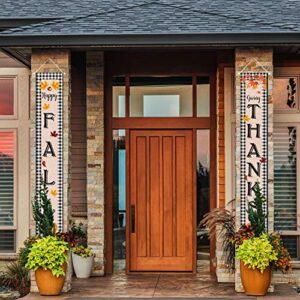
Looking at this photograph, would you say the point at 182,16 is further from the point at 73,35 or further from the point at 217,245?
the point at 217,245

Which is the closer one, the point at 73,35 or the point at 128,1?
the point at 73,35

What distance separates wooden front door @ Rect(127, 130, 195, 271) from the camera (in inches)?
500

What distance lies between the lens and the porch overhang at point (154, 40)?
10289mm

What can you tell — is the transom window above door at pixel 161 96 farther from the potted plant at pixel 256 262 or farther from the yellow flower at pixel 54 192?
the potted plant at pixel 256 262

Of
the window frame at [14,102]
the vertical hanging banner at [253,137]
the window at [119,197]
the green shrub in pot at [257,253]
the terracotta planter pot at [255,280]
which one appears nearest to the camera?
the green shrub in pot at [257,253]

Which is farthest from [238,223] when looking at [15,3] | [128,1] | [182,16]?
[15,3]

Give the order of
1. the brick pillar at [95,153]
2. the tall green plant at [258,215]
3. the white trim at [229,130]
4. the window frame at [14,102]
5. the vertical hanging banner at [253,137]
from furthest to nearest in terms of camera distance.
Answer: the window frame at [14,102]
the brick pillar at [95,153]
the white trim at [229,130]
the vertical hanging banner at [253,137]
the tall green plant at [258,215]

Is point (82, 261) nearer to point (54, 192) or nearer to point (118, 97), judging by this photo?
point (54, 192)

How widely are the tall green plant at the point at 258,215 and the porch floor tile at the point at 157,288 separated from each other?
89 cm

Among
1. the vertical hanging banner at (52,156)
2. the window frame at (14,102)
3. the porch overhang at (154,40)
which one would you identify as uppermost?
the porch overhang at (154,40)

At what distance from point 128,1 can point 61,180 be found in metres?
4.05

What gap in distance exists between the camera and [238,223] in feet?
35.2

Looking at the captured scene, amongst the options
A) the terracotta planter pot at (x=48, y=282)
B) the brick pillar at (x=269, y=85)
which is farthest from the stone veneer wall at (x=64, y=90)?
the brick pillar at (x=269, y=85)

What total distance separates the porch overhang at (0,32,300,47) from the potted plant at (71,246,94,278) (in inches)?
134
